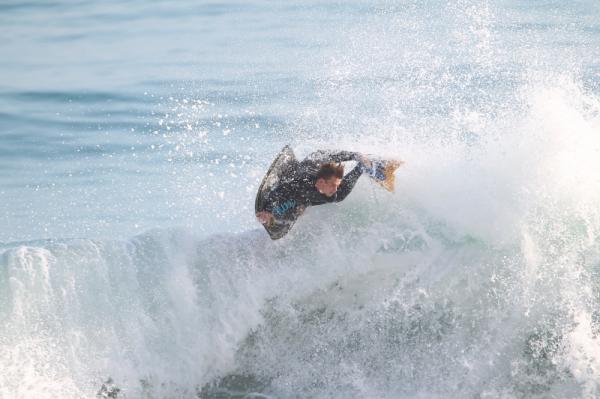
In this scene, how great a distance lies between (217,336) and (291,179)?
155cm

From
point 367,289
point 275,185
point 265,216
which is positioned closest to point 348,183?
point 275,185

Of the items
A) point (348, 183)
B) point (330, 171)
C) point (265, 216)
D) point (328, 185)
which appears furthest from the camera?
point (348, 183)

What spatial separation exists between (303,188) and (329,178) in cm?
28

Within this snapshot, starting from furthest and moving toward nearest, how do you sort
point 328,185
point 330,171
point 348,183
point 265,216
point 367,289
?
point 367,289
point 348,183
point 265,216
point 328,185
point 330,171

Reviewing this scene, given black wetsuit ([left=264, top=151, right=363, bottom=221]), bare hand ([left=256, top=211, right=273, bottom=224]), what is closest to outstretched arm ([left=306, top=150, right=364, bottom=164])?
black wetsuit ([left=264, top=151, right=363, bottom=221])

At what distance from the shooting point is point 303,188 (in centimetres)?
710

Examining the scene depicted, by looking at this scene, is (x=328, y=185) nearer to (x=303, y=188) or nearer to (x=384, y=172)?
(x=303, y=188)

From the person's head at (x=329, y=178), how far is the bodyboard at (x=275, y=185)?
1.04 ft

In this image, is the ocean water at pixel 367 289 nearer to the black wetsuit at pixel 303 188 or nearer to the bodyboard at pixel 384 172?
the black wetsuit at pixel 303 188

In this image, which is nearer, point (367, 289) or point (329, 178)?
point (329, 178)

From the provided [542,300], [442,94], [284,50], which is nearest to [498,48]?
[442,94]

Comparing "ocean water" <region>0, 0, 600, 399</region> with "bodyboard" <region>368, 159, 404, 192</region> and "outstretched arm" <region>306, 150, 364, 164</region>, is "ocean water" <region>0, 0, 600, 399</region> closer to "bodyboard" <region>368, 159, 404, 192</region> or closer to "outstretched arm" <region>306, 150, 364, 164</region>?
"bodyboard" <region>368, 159, 404, 192</region>

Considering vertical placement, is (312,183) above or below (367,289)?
above

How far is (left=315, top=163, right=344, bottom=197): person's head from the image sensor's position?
22.5 ft
